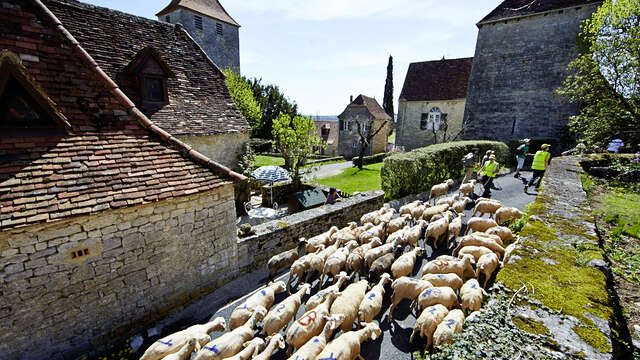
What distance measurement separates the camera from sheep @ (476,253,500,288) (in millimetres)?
5691

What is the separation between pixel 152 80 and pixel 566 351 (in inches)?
506

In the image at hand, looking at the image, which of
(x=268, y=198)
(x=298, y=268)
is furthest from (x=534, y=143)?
(x=298, y=268)

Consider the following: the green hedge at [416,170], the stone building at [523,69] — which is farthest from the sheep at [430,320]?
the stone building at [523,69]

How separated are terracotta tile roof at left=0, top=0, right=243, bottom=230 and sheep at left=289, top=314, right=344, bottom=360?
427 cm

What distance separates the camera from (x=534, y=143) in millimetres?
21938

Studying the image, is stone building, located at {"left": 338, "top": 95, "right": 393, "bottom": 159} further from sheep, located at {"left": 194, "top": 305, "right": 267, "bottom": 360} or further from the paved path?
sheep, located at {"left": 194, "top": 305, "right": 267, "bottom": 360}

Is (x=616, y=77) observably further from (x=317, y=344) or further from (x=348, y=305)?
(x=317, y=344)


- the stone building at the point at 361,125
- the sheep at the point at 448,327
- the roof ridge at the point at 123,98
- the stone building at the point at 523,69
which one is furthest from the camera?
the stone building at the point at 361,125

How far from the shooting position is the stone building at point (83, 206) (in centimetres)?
483

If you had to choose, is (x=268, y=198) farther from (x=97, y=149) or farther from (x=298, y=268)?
(x=97, y=149)

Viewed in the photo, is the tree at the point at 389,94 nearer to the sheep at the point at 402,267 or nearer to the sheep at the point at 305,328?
the sheep at the point at 402,267

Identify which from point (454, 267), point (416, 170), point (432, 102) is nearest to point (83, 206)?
point (454, 267)

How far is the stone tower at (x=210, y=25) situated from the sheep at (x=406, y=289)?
36.3 m

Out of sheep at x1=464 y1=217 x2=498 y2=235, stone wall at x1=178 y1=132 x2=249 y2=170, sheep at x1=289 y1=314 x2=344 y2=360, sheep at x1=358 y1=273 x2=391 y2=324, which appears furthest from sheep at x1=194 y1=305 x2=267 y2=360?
stone wall at x1=178 y1=132 x2=249 y2=170
